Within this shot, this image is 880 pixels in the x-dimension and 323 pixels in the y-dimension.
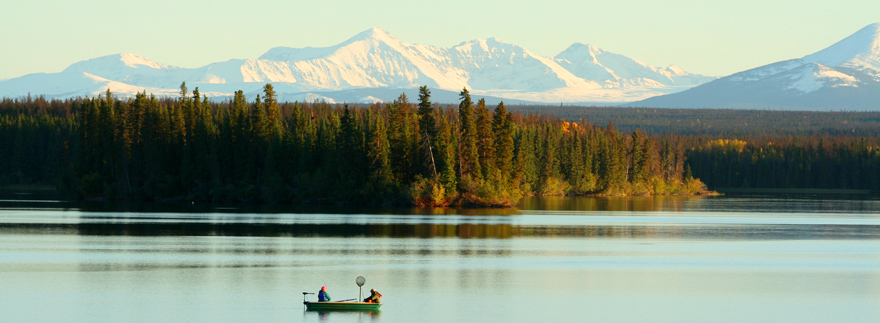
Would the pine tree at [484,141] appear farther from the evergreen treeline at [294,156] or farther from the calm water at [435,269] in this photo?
the calm water at [435,269]

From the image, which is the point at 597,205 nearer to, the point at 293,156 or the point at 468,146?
the point at 468,146

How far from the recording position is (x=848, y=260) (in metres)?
57.3

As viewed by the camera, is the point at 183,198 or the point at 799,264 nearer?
the point at 799,264

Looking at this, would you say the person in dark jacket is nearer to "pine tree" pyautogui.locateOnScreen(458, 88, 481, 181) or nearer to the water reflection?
"pine tree" pyautogui.locateOnScreen(458, 88, 481, 181)

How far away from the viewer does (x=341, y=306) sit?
38.4m

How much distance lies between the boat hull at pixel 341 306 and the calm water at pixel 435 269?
398 millimetres

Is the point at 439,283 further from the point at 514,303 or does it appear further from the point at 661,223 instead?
the point at 661,223

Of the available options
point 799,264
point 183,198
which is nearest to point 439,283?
point 799,264

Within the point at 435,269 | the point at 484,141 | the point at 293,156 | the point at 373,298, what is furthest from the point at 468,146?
the point at 373,298

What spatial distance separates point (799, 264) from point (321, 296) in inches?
1093

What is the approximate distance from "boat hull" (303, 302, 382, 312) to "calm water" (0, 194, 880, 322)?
398 mm

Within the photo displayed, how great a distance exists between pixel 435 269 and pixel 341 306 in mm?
11594

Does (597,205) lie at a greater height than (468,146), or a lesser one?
lesser

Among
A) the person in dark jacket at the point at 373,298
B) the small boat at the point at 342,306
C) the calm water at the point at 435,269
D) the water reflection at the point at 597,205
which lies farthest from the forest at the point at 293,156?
the person in dark jacket at the point at 373,298
